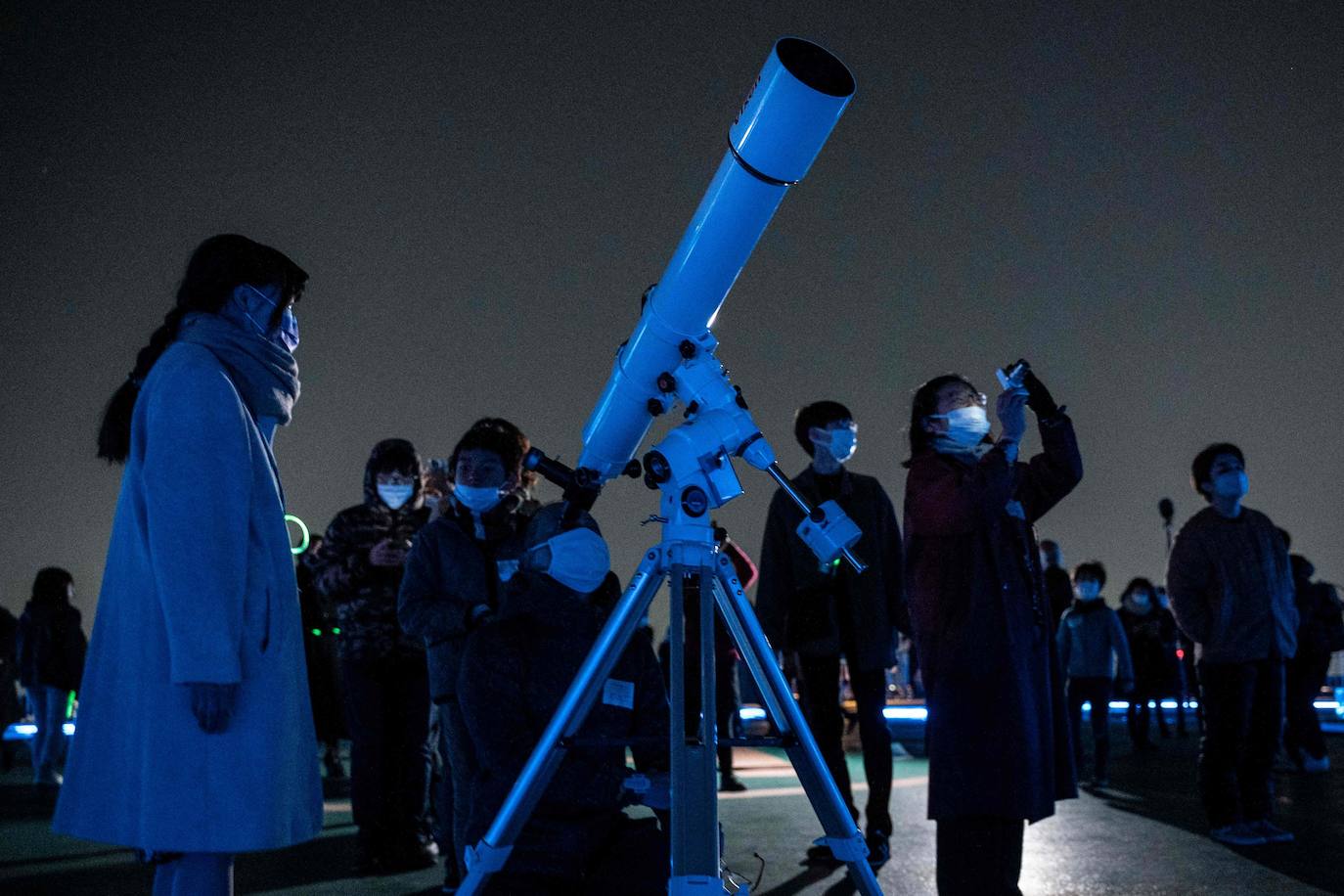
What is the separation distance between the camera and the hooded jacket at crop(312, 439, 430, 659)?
518 cm

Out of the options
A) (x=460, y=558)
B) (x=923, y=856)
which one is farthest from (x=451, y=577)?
(x=923, y=856)

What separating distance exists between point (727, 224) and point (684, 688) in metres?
1.14

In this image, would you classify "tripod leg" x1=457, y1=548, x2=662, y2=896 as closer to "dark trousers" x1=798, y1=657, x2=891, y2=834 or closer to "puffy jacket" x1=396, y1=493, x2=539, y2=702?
"puffy jacket" x1=396, y1=493, x2=539, y2=702

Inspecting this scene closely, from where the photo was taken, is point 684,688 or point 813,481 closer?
point 684,688

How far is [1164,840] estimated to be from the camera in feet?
18.6

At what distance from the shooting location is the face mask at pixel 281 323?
2.71 meters

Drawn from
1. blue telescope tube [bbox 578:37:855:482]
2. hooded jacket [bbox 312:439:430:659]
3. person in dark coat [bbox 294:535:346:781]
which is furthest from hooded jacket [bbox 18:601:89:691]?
blue telescope tube [bbox 578:37:855:482]

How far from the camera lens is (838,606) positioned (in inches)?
212

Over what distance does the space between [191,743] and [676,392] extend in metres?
1.39

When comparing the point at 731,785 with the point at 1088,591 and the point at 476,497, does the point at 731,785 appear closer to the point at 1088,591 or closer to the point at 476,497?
the point at 1088,591

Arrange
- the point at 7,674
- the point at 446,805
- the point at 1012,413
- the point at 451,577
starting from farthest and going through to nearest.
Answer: the point at 7,674 → the point at 446,805 → the point at 451,577 → the point at 1012,413

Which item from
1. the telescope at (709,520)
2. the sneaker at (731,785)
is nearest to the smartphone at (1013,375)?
the telescope at (709,520)

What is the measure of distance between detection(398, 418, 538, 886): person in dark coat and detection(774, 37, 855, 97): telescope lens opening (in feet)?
7.14

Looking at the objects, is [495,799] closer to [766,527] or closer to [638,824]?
[638,824]
